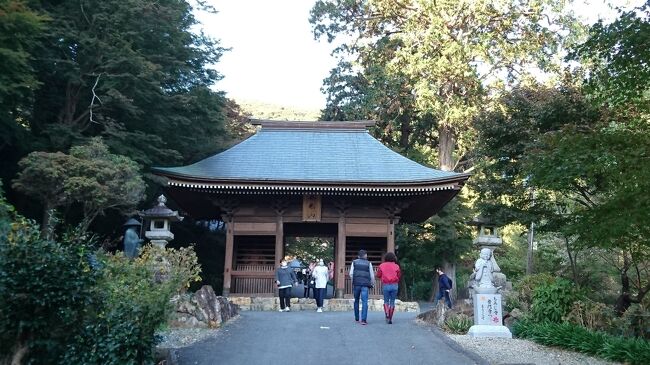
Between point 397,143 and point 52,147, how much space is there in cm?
1766

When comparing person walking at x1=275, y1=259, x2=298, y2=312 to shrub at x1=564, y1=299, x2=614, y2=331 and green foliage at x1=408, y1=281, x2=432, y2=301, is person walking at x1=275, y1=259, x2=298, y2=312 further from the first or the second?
green foliage at x1=408, y1=281, x2=432, y2=301

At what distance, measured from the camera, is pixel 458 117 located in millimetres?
24859

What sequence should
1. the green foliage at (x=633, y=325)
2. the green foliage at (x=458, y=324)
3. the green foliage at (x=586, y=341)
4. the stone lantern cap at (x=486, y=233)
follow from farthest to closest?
the stone lantern cap at (x=486, y=233), the green foliage at (x=633, y=325), the green foliage at (x=458, y=324), the green foliage at (x=586, y=341)

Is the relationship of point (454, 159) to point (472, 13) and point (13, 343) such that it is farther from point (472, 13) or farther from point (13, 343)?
point (13, 343)

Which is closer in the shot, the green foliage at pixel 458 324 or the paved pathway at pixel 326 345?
the paved pathway at pixel 326 345

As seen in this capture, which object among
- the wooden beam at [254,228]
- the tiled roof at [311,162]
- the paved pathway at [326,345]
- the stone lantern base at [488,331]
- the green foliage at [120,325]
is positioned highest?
the tiled roof at [311,162]

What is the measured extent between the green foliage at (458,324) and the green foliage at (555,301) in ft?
4.62

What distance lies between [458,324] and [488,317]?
723 millimetres

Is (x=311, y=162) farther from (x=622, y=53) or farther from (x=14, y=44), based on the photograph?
(x=622, y=53)

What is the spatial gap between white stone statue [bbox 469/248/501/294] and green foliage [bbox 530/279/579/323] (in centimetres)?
113

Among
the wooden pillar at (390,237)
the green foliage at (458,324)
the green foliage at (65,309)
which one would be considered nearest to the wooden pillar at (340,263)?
the wooden pillar at (390,237)

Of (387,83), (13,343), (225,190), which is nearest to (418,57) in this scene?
(387,83)

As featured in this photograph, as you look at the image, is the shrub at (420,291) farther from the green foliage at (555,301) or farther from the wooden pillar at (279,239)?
the green foliage at (555,301)

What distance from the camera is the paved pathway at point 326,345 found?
315 inches
